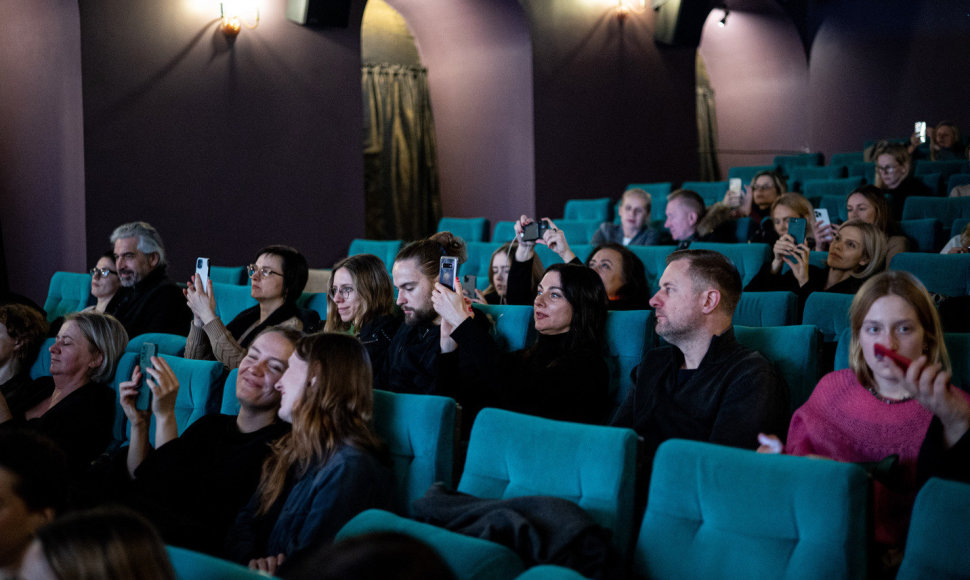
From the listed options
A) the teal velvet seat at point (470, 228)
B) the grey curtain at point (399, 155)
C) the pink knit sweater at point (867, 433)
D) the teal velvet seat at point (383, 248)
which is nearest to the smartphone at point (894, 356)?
the pink knit sweater at point (867, 433)

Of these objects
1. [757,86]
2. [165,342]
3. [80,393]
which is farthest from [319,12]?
[757,86]

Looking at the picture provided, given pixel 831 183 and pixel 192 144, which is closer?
pixel 192 144

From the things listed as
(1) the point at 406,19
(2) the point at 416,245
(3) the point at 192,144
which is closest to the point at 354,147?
(3) the point at 192,144

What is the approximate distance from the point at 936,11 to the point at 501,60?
18.8 ft

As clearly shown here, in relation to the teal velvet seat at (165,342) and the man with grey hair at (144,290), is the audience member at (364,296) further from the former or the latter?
the man with grey hair at (144,290)

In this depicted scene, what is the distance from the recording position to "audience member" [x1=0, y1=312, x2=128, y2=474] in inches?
121

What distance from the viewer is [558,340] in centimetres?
302

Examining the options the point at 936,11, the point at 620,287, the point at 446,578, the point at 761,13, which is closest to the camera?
the point at 446,578

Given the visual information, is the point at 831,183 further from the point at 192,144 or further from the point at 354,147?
the point at 192,144

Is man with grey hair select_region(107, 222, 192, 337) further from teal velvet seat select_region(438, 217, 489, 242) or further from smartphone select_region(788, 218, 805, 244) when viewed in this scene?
smartphone select_region(788, 218, 805, 244)

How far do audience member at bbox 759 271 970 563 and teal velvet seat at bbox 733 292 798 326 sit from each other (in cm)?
104

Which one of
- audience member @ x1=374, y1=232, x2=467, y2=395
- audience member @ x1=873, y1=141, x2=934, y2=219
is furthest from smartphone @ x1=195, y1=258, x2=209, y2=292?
audience member @ x1=873, y1=141, x2=934, y2=219

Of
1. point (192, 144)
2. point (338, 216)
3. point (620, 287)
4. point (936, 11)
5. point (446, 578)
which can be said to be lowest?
point (446, 578)

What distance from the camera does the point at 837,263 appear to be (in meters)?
3.84
